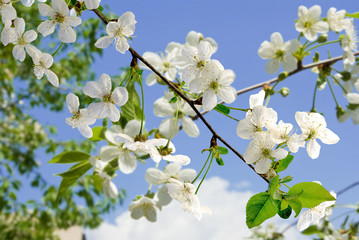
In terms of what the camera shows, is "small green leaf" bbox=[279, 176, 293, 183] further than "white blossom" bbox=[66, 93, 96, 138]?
No

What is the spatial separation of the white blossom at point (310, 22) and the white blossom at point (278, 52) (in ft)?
0.22

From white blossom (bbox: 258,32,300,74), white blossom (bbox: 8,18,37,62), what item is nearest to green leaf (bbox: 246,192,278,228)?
white blossom (bbox: 8,18,37,62)

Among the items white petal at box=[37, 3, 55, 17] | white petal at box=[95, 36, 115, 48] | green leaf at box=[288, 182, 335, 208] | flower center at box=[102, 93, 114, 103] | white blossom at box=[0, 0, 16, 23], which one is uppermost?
white blossom at box=[0, 0, 16, 23]

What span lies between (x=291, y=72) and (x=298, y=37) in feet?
0.43

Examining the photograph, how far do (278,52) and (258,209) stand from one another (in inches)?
34.9

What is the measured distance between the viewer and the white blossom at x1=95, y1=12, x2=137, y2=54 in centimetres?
73

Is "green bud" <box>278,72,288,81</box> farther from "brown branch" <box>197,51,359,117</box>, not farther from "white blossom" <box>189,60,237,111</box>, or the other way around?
"white blossom" <box>189,60,237,111</box>

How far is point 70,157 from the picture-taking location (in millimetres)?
1148

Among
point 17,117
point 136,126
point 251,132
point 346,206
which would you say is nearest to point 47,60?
point 136,126

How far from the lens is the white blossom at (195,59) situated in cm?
74

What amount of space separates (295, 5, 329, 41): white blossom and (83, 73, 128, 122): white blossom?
0.86 metres

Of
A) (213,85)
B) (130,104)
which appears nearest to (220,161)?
(213,85)

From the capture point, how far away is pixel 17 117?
4.34 m

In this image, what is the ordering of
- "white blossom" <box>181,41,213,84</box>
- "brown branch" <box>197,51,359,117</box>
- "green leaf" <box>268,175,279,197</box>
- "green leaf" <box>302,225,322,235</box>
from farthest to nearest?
"green leaf" <box>302,225,322,235</box>, "brown branch" <box>197,51,359,117</box>, "white blossom" <box>181,41,213,84</box>, "green leaf" <box>268,175,279,197</box>
